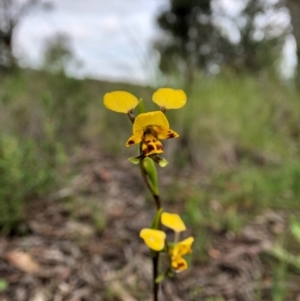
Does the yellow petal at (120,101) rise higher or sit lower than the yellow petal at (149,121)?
higher

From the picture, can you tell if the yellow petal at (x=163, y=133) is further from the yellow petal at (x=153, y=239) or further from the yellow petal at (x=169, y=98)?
the yellow petal at (x=153, y=239)

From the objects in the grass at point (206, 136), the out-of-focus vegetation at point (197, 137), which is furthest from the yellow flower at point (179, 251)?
the out-of-focus vegetation at point (197, 137)

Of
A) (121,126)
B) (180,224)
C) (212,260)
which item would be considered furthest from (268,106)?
(180,224)

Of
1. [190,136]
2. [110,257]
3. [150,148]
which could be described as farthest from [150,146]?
[190,136]

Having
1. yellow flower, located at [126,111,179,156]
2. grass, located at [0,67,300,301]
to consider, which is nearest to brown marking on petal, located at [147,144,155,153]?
yellow flower, located at [126,111,179,156]

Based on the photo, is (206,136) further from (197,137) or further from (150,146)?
(150,146)
